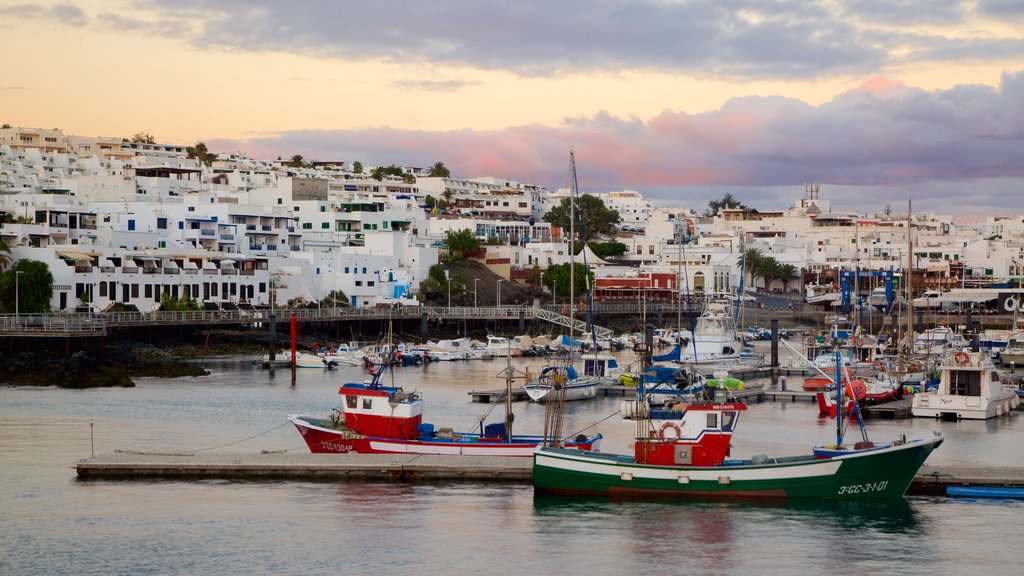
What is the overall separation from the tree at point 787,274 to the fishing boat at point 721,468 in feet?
447

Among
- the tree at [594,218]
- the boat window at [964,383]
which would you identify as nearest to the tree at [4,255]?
the boat window at [964,383]

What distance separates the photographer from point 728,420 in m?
32.3

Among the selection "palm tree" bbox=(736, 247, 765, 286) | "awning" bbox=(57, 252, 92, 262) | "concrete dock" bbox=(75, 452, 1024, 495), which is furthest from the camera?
"palm tree" bbox=(736, 247, 765, 286)

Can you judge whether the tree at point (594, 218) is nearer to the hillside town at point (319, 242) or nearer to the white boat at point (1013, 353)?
the hillside town at point (319, 242)

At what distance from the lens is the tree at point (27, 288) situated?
266 feet

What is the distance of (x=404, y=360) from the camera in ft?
277

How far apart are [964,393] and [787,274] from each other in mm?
116640

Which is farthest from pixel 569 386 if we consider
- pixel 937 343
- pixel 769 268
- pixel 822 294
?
pixel 769 268

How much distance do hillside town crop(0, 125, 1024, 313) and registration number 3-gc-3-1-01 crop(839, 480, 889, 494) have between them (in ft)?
202

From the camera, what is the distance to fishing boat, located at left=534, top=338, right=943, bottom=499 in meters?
32.2

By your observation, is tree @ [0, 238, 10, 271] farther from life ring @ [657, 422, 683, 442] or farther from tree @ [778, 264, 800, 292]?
tree @ [778, 264, 800, 292]

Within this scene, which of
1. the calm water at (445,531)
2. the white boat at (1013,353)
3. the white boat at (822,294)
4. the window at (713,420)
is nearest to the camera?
the calm water at (445,531)

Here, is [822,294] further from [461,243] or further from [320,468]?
[320,468]

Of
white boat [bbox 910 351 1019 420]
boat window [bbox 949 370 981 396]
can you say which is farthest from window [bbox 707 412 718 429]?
boat window [bbox 949 370 981 396]
